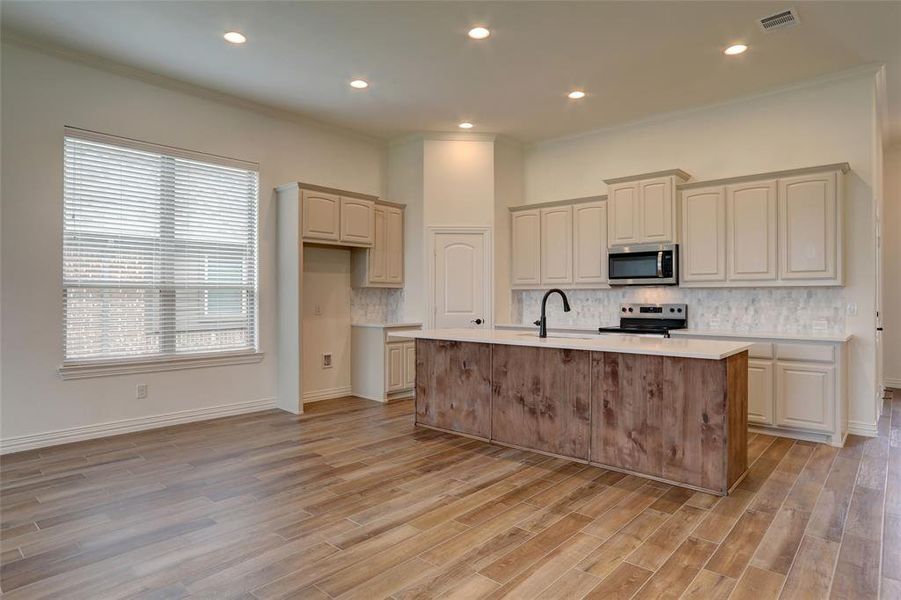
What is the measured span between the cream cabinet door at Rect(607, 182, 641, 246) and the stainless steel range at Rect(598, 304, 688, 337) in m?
0.76

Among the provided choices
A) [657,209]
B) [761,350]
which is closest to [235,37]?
[657,209]

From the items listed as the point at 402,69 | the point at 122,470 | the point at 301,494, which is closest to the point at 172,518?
the point at 301,494

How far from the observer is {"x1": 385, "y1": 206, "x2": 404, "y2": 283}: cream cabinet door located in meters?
6.47

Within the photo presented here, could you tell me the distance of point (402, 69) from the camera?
468cm

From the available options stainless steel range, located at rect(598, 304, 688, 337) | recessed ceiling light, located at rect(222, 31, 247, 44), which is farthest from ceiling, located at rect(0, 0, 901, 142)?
stainless steel range, located at rect(598, 304, 688, 337)

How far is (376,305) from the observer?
6.74 meters

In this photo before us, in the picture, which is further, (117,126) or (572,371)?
(117,126)

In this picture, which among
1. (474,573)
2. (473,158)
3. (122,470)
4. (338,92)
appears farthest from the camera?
(473,158)

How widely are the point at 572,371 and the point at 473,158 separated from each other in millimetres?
3593

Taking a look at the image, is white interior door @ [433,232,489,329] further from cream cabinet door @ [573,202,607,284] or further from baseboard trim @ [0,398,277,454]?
baseboard trim @ [0,398,277,454]

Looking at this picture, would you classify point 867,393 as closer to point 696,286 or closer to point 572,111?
point 696,286

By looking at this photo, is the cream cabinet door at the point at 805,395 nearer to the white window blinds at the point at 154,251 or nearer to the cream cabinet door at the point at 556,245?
the cream cabinet door at the point at 556,245

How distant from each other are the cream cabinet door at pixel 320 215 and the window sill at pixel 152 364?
1404 mm

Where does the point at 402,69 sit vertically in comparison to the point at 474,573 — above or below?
above
